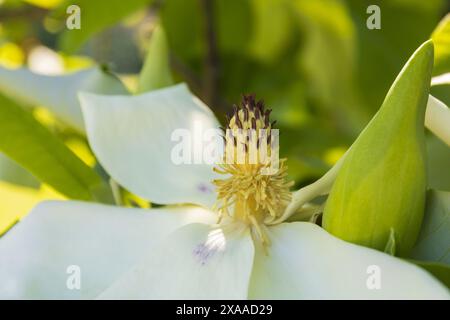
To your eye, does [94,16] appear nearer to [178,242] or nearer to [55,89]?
[55,89]

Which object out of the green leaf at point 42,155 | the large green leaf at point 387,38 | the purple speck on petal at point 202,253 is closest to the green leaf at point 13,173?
the green leaf at point 42,155

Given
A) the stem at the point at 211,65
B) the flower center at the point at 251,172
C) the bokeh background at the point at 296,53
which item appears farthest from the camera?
the bokeh background at the point at 296,53

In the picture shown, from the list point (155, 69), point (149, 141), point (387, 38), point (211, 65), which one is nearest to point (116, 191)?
point (149, 141)

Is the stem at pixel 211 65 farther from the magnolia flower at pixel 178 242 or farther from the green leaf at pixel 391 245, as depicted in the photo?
the green leaf at pixel 391 245

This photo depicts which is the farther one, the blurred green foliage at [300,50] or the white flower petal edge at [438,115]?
the blurred green foliage at [300,50]

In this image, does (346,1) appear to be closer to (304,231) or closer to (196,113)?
(196,113)

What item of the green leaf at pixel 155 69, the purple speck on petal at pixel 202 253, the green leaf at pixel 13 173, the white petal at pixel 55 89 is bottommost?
the green leaf at pixel 13 173

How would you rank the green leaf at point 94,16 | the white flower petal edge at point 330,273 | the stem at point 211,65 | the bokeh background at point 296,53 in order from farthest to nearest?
the bokeh background at point 296,53, the stem at point 211,65, the green leaf at point 94,16, the white flower petal edge at point 330,273

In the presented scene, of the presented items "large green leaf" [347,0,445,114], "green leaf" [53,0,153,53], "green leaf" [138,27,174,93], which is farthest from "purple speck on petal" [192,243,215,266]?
"large green leaf" [347,0,445,114]
